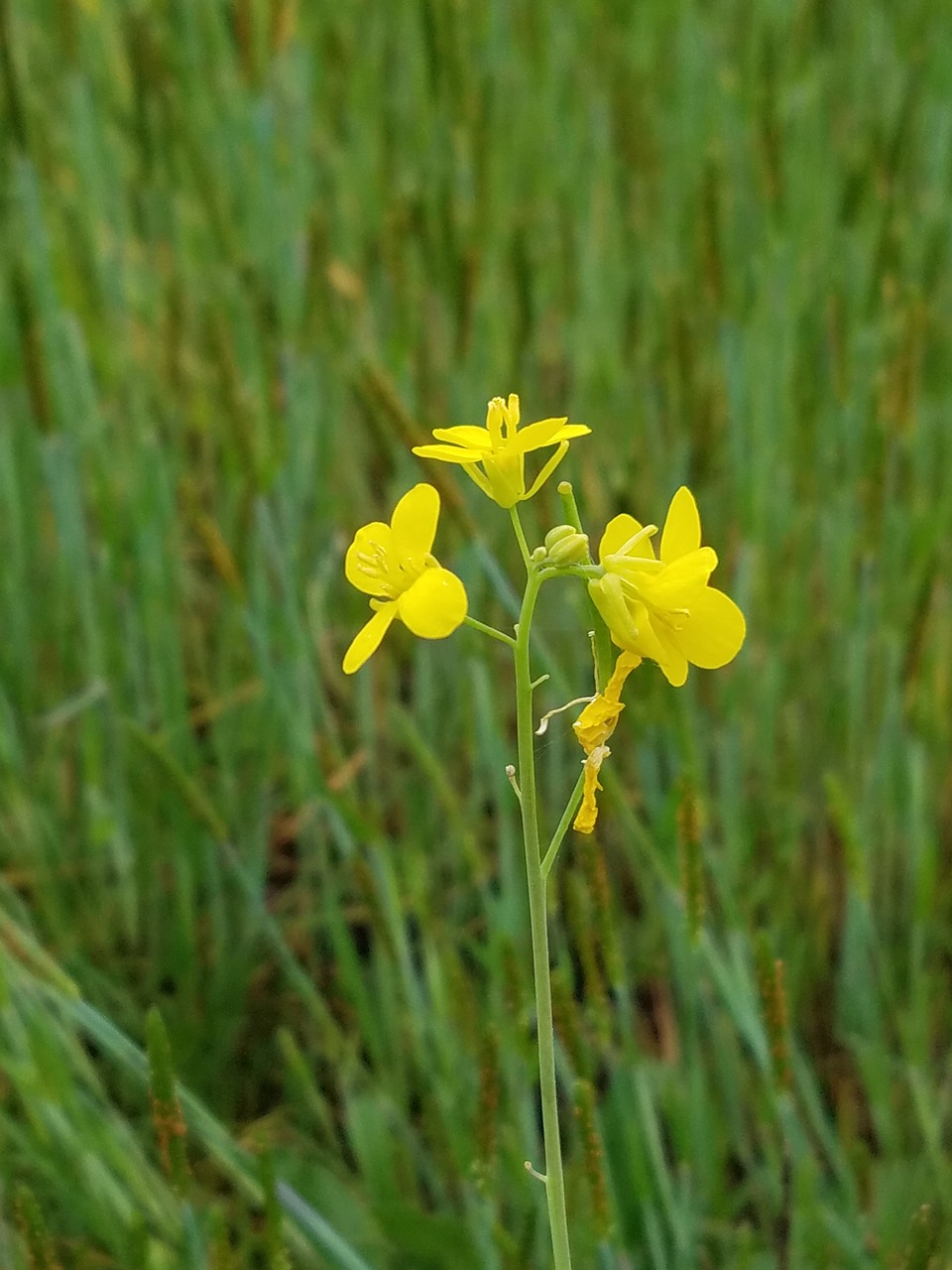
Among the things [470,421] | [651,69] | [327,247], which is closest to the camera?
[327,247]

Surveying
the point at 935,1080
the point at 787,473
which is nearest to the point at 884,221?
the point at 787,473

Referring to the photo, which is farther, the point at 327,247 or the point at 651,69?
the point at 651,69

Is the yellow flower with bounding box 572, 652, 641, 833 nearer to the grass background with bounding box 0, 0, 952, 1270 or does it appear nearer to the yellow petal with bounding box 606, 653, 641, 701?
the yellow petal with bounding box 606, 653, 641, 701

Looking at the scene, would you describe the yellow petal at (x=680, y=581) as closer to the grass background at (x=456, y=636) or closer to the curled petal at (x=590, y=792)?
the curled petal at (x=590, y=792)

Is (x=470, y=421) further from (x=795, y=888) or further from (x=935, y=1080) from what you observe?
(x=935, y=1080)

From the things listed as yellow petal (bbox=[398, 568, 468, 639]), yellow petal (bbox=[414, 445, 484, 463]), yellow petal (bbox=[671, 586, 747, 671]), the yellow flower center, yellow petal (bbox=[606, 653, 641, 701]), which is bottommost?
yellow petal (bbox=[606, 653, 641, 701])

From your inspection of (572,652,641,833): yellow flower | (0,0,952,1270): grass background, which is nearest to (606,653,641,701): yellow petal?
(572,652,641,833): yellow flower

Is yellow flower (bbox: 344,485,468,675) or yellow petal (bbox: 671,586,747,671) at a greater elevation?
yellow flower (bbox: 344,485,468,675)

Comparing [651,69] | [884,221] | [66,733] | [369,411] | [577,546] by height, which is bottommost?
[66,733]
